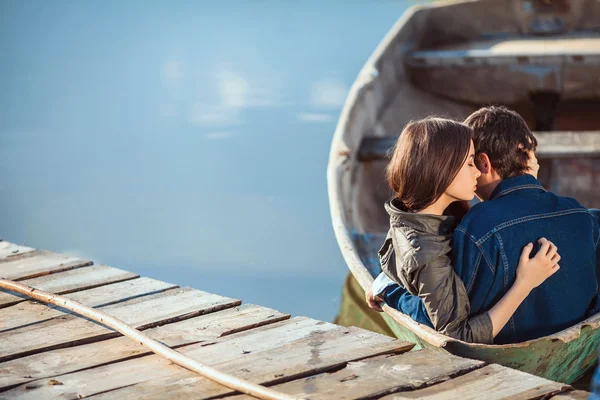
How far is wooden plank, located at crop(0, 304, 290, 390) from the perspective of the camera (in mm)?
1965

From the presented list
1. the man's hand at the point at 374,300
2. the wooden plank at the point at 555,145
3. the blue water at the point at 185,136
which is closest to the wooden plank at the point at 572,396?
the man's hand at the point at 374,300

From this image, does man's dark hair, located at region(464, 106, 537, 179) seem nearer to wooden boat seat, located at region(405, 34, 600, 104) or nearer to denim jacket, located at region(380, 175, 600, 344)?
denim jacket, located at region(380, 175, 600, 344)

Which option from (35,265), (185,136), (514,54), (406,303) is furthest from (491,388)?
(185,136)

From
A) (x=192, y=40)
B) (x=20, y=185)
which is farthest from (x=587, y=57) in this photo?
(x=192, y=40)

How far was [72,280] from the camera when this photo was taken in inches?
103

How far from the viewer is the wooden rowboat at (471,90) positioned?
3910mm

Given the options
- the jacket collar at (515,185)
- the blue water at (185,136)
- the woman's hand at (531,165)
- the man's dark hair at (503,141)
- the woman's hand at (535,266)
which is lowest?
the blue water at (185,136)

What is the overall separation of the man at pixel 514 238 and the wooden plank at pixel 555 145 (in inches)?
A: 63.2

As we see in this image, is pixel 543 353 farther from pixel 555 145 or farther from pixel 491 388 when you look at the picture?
pixel 555 145

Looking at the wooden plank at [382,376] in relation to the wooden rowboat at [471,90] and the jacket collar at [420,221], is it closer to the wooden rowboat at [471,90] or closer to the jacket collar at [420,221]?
the jacket collar at [420,221]

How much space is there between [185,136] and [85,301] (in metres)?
5.68

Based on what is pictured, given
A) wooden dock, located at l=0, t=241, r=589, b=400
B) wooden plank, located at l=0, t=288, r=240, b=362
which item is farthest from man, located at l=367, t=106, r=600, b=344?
wooden plank, located at l=0, t=288, r=240, b=362

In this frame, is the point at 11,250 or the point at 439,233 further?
the point at 11,250

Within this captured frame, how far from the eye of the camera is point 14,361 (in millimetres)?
2039
